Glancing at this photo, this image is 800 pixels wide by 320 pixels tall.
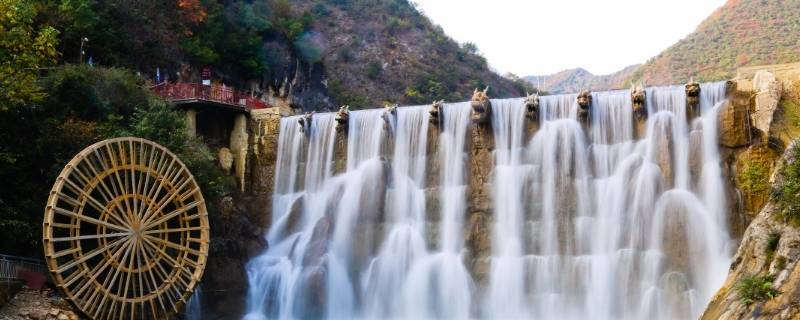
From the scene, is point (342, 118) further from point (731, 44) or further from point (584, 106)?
point (731, 44)

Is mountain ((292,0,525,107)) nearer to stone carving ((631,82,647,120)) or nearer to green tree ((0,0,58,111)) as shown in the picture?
stone carving ((631,82,647,120))

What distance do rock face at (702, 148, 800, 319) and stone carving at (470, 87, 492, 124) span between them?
532 inches

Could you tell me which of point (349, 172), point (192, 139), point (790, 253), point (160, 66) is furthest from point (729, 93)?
point (160, 66)

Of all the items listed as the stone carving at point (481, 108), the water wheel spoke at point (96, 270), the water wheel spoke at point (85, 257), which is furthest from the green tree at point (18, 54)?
the stone carving at point (481, 108)

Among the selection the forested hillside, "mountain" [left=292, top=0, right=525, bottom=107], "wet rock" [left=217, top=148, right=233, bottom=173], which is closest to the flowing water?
"wet rock" [left=217, top=148, right=233, bottom=173]

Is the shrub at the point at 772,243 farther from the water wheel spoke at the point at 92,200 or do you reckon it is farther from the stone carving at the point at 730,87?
the water wheel spoke at the point at 92,200

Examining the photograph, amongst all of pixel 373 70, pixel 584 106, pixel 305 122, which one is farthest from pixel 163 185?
pixel 373 70

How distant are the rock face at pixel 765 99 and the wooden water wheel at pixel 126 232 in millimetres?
19719

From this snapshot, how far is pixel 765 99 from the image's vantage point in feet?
95.2

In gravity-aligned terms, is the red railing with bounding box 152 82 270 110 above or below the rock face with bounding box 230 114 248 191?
above

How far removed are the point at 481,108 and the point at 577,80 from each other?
112 meters

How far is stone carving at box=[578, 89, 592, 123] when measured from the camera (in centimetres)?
3197

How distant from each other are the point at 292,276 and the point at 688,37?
2645 inches

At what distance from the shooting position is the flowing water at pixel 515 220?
94.5 ft
